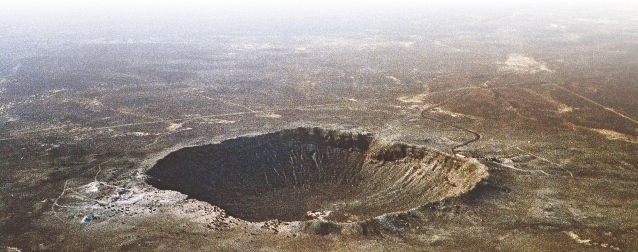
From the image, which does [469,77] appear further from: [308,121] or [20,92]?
[20,92]

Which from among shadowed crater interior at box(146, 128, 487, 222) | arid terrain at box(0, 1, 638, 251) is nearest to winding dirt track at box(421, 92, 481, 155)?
arid terrain at box(0, 1, 638, 251)

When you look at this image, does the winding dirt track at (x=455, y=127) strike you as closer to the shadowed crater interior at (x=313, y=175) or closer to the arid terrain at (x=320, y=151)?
the arid terrain at (x=320, y=151)

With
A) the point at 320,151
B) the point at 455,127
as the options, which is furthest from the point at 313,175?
the point at 455,127

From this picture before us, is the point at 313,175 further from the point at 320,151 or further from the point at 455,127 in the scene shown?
the point at 455,127

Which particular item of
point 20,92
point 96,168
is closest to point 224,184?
point 96,168

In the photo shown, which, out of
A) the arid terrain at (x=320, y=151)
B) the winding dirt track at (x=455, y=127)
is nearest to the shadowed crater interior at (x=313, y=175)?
the arid terrain at (x=320, y=151)
